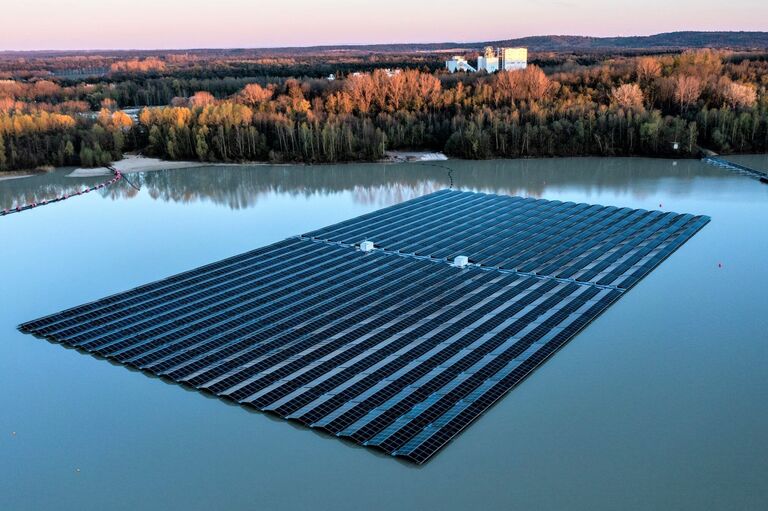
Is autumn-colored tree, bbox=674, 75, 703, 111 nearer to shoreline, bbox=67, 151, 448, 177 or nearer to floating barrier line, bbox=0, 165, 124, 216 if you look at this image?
shoreline, bbox=67, 151, 448, 177

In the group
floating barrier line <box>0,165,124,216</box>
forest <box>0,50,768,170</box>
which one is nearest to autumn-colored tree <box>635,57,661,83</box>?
forest <box>0,50,768,170</box>

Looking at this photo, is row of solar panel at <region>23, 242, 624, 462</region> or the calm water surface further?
row of solar panel at <region>23, 242, 624, 462</region>

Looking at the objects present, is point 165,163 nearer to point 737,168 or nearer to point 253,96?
point 253,96

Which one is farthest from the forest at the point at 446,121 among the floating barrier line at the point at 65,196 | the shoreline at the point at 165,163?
the floating barrier line at the point at 65,196

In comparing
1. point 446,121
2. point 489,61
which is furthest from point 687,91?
point 489,61

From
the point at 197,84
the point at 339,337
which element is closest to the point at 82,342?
the point at 339,337

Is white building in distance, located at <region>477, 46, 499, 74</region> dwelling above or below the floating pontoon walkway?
above

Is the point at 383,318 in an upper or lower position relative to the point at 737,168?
lower
